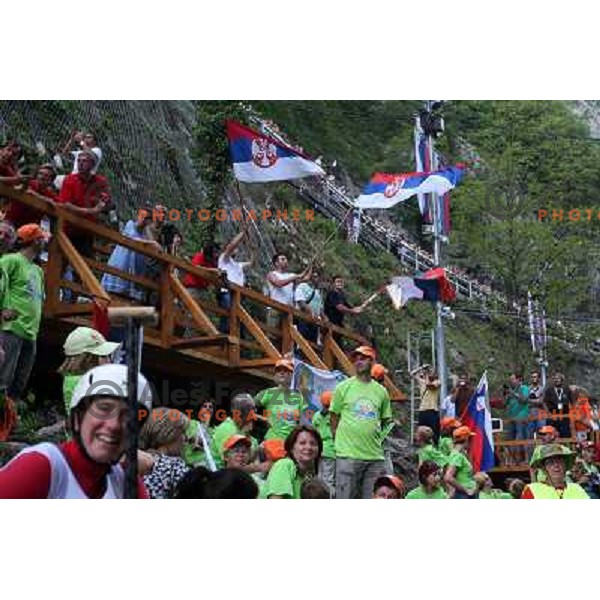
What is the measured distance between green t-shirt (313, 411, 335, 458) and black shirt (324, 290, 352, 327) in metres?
3.59

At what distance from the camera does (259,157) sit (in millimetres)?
10977

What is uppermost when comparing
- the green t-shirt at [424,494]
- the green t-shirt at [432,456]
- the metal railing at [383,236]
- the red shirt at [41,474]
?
the metal railing at [383,236]

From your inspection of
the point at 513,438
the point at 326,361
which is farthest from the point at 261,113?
the point at 513,438

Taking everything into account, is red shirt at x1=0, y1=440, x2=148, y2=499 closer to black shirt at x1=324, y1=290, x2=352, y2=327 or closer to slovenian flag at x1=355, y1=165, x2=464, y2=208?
black shirt at x1=324, y1=290, x2=352, y2=327

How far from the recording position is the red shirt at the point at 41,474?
9.77 feet

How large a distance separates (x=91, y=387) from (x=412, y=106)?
409 inches

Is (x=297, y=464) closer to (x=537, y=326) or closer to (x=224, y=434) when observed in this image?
(x=224, y=434)

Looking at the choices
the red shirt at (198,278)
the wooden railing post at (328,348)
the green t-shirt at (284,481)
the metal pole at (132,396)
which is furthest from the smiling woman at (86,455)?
the wooden railing post at (328,348)

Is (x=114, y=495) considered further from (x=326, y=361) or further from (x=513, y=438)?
(x=513, y=438)

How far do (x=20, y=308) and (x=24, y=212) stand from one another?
1135 millimetres

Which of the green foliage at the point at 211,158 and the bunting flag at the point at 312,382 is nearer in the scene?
the bunting flag at the point at 312,382

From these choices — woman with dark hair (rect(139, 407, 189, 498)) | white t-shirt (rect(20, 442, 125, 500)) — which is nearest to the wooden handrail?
woman with dark hair (rect(139, 407, 189, 498))

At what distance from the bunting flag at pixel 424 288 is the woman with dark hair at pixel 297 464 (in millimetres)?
6435

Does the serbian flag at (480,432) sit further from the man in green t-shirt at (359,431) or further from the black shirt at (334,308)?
the man in green t-shirt at (359,431)
